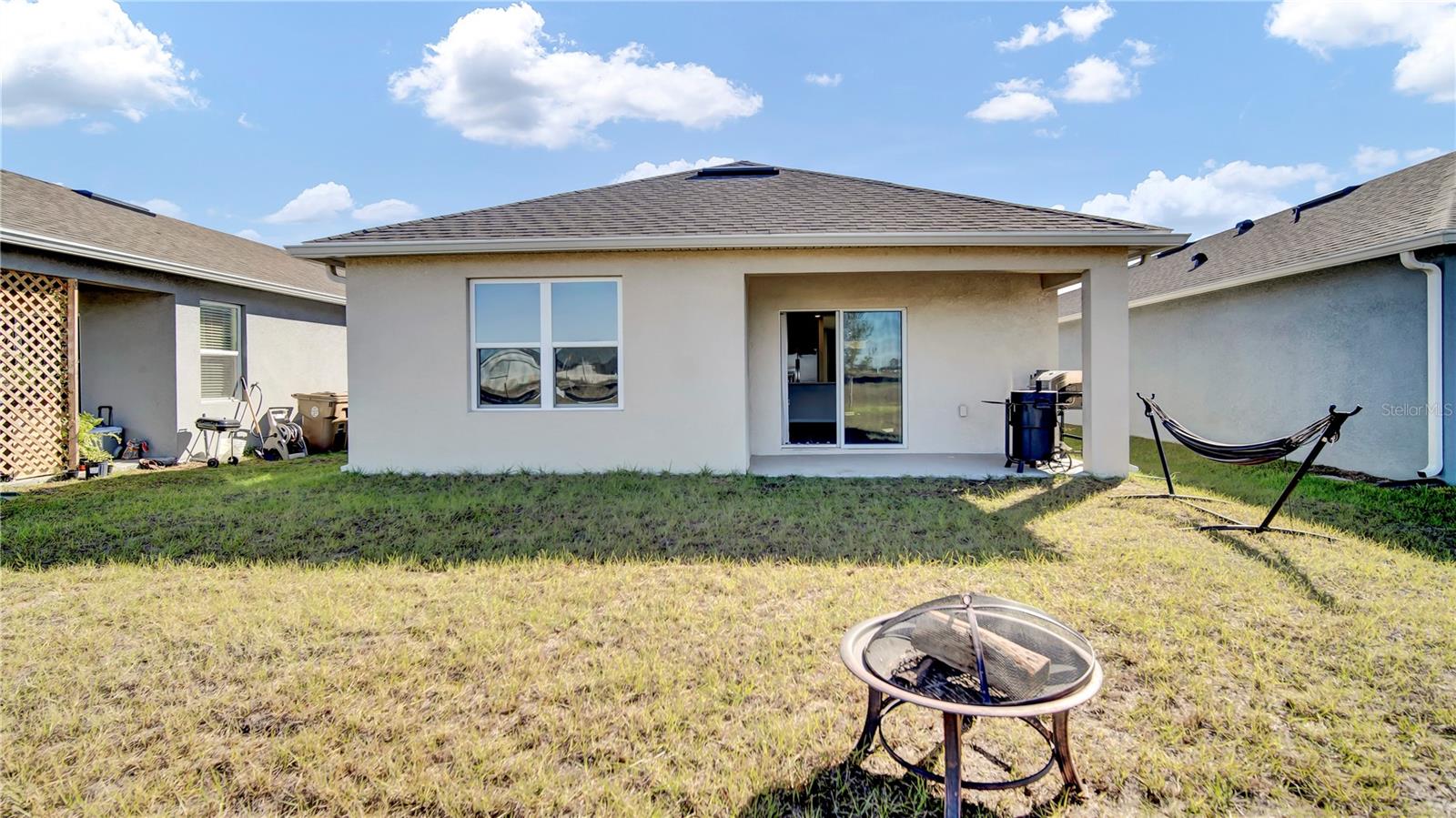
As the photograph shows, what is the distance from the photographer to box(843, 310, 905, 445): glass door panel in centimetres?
904

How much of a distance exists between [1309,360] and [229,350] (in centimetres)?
1626

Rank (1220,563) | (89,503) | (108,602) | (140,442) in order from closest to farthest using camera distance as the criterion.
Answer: (108,602) < (1220,563) < (89,503) < (140,442)

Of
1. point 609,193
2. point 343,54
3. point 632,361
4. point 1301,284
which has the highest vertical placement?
point 343,54

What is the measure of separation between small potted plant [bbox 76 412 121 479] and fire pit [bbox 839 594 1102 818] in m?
10.7

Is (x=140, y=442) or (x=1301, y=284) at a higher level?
(x=1301, y=284)

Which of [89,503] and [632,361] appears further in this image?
[632,361]

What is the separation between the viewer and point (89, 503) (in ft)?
21.0

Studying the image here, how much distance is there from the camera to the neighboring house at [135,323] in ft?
25.8

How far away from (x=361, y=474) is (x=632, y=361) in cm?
366

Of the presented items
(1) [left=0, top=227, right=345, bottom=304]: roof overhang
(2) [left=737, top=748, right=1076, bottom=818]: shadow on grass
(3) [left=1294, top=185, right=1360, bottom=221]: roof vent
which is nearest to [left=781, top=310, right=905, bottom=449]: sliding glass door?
(2) [left=737, top=748, right=1076, bottom=818]: shadow on grass

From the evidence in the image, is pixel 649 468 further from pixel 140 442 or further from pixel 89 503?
pixel 140 442

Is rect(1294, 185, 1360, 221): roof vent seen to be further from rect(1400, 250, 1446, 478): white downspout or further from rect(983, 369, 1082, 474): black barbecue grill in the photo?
rect(983, 369, 1082, 474): black barbecue grill

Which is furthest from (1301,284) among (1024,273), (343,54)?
(343,54)

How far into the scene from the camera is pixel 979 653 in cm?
195
